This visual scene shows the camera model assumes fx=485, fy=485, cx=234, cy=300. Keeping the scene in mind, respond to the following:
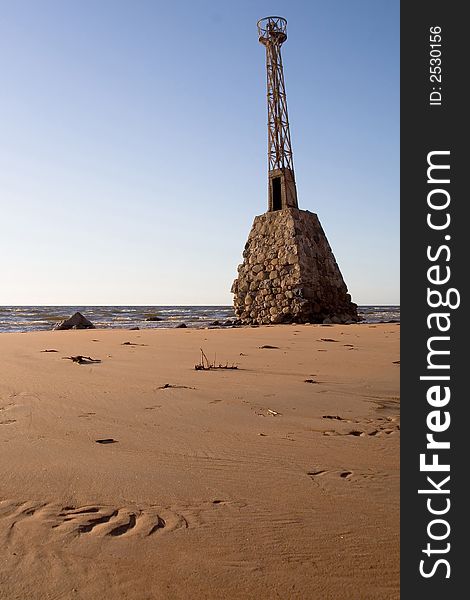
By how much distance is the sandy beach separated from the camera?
115 centimetres

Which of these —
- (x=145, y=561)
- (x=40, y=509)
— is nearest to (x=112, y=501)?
(x=40, y=509)

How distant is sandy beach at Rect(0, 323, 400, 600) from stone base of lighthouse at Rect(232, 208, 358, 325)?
489 inches

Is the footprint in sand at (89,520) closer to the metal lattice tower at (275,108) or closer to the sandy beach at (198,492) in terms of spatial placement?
the sandy beach at (198,492)

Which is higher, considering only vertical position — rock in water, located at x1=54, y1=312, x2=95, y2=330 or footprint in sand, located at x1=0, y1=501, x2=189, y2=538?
rock in water, located at x1=54, y1=312, x2=95, y2=330

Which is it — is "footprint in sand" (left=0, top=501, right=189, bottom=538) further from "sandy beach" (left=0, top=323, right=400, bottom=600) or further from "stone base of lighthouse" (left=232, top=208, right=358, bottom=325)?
"stone base of lighthouse" (left=232, top=208, right=358, bottom=325)

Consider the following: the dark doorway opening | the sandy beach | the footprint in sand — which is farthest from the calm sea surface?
the footprint in sand

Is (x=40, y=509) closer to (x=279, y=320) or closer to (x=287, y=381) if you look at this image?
(x=287, y=381)

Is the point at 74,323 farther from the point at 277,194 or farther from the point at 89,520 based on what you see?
the point at 89,520

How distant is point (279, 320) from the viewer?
1584cm

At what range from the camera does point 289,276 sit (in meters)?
16.1

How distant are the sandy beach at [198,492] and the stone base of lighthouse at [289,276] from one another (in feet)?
40.7

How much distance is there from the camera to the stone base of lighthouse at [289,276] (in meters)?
15.8

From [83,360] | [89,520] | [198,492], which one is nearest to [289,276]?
[83,360]

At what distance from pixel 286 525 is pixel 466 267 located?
875 millimetres
